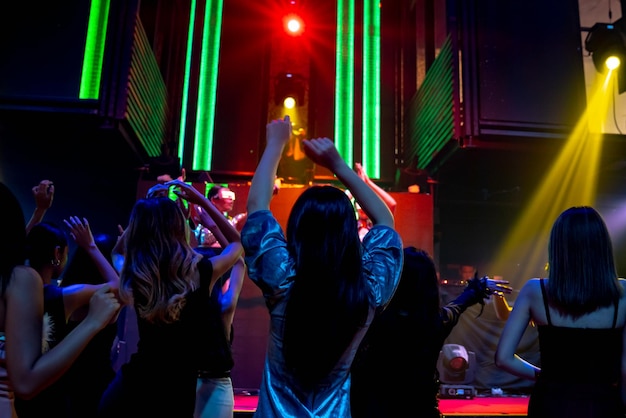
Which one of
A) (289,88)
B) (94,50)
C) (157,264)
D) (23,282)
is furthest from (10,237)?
(289,88)

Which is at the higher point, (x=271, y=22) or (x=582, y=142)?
(x=271, y=22)

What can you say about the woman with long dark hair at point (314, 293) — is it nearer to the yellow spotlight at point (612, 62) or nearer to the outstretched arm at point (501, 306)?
the outstretched arm at point (501, 306)

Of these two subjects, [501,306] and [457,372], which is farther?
[457,372]

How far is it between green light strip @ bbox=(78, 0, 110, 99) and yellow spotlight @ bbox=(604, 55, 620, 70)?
6.31 meters

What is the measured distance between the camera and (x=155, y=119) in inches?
270

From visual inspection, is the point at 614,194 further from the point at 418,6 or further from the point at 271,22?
the point at 271,22

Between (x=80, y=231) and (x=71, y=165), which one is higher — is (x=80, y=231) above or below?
below

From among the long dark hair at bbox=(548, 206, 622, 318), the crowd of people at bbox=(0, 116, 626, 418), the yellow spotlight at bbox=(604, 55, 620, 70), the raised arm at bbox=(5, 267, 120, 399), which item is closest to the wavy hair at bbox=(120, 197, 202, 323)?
the crowd of people at bbox=(0, 116, 626, 418)

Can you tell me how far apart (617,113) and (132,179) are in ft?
22.0

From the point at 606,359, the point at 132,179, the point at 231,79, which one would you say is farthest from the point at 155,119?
the point at 606,359

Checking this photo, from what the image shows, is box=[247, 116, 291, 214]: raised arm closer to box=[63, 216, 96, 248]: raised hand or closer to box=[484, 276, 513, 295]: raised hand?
box=[63, 216, 96, 248]: raised hand

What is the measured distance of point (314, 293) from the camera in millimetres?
1394

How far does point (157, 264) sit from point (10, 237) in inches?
22.9

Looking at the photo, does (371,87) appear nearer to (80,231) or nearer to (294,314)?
(80,231)
